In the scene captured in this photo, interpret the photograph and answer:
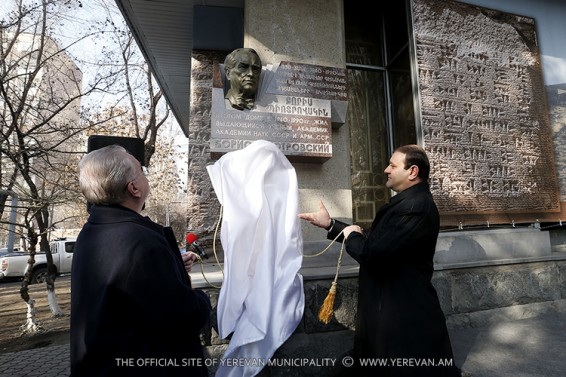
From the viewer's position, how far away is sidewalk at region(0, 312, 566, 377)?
7.94ft

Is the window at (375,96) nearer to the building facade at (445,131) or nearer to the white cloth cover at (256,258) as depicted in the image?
the building facade at (445,131)

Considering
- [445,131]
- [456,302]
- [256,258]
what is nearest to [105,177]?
[256,258]

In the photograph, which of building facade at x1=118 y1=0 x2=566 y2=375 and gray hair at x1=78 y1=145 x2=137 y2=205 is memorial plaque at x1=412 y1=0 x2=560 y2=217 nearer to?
building facade at x1=118 y1=0 x2=566 y2=375

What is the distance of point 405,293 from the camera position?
1.92m

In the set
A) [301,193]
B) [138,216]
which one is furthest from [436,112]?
[138,216]

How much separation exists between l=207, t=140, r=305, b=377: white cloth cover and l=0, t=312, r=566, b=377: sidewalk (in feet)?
4.78

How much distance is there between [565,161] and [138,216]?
5477 mm

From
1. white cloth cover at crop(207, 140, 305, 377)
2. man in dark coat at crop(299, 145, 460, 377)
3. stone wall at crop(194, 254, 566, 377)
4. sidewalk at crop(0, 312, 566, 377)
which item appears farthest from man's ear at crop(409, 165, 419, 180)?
sidewalk at crop(0, 312, 566, 377)

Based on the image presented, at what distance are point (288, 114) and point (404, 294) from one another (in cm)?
213

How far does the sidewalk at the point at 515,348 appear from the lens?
7.94 feet

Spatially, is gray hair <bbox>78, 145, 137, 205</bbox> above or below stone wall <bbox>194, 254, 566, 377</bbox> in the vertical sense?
above

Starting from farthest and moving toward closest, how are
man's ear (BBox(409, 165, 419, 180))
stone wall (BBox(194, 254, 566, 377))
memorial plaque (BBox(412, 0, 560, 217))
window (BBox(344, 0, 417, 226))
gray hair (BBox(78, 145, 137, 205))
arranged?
window (BBox(344, 0, 417, 226)), memorial plaque (BBox(412, 0, 560, 217)), stone wall (BBox(194, 254, 566, 377)), man's ear (BBox(409, 165, 419, 180)), gray hair (BBox(78, 145, 137, 205))

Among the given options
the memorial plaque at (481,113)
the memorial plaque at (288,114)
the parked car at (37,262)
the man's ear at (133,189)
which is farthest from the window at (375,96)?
the parked car at (37,262)

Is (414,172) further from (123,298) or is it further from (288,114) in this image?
(123,298)
